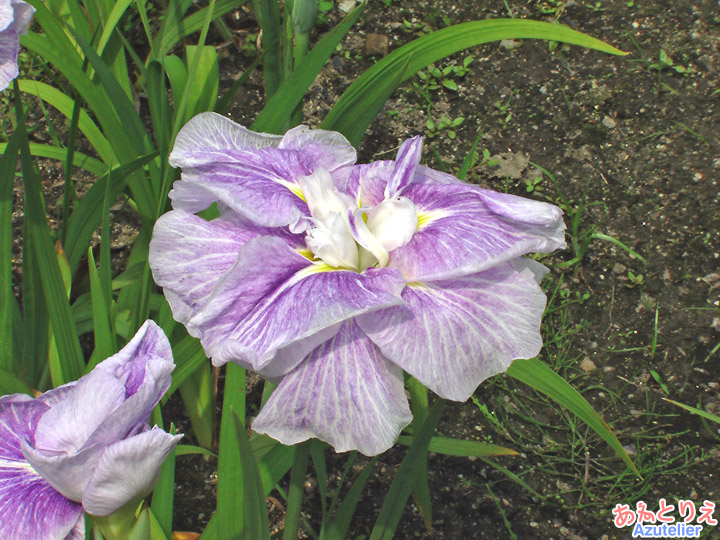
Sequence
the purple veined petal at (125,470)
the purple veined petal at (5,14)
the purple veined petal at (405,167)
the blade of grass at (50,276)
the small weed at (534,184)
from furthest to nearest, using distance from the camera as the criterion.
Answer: the small weed at (534,184) → the blade of grass at (50,276) → the purple veined petal at (5,14) → the purple veined petal at (405,167) → the purple veined petal at (125,470)

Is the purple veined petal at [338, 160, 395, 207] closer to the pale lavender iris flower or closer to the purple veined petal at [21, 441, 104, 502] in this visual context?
the purple veined petal at [21, 441, 104, 502]

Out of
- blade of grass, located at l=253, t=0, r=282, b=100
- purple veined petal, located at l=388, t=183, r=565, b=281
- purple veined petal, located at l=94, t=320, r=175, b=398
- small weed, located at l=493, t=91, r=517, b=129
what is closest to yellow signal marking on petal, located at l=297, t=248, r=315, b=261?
purple veined petal, located at l=388, t=183, r=565, b=281

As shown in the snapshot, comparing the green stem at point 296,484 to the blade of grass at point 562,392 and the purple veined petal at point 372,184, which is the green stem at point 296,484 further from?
the blade of grass at point 562,392

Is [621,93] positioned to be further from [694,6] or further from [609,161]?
[694,6]

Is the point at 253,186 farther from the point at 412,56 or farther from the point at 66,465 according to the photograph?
the point at 412,56

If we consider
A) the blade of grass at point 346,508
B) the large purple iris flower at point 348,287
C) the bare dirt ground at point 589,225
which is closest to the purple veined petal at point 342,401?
the large purple iris flower at point 348,287

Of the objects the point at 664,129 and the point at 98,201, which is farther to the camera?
the point at 664,129

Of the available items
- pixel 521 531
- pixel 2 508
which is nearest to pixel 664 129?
pixel 521 531
